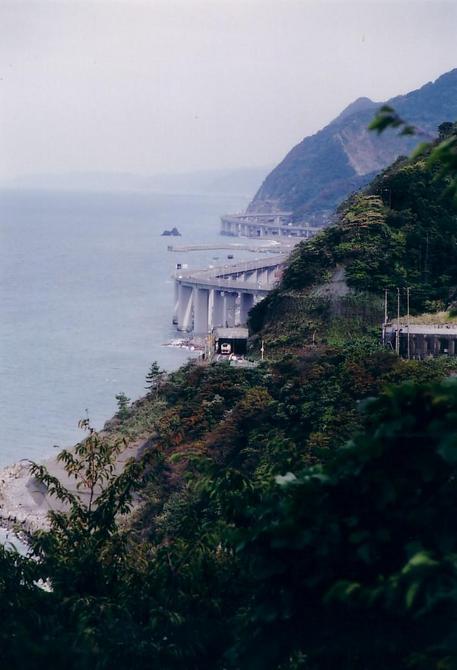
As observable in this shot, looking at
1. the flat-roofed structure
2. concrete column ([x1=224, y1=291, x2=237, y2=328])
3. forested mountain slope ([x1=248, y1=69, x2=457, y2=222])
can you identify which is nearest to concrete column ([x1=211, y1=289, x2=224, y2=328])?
concrete column ([x1=224, y1=291, x2=237, y2=328])

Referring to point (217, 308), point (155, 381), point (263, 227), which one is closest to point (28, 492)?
point (155, 381)

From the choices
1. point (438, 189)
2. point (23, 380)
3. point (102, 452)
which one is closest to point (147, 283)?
point (23, 380)

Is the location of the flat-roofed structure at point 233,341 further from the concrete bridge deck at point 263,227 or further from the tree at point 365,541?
the concrete bridge deck at point 263,227

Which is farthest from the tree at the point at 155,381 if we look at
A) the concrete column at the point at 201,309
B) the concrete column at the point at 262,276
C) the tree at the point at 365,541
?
the concrete column at the point at 262,276

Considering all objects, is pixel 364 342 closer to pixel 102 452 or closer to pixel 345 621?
pixel 102 452

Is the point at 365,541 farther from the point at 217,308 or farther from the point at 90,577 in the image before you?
the point at 217,308

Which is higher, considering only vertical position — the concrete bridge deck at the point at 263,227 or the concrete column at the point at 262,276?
the concrete bridge deck at the point at 263,227
